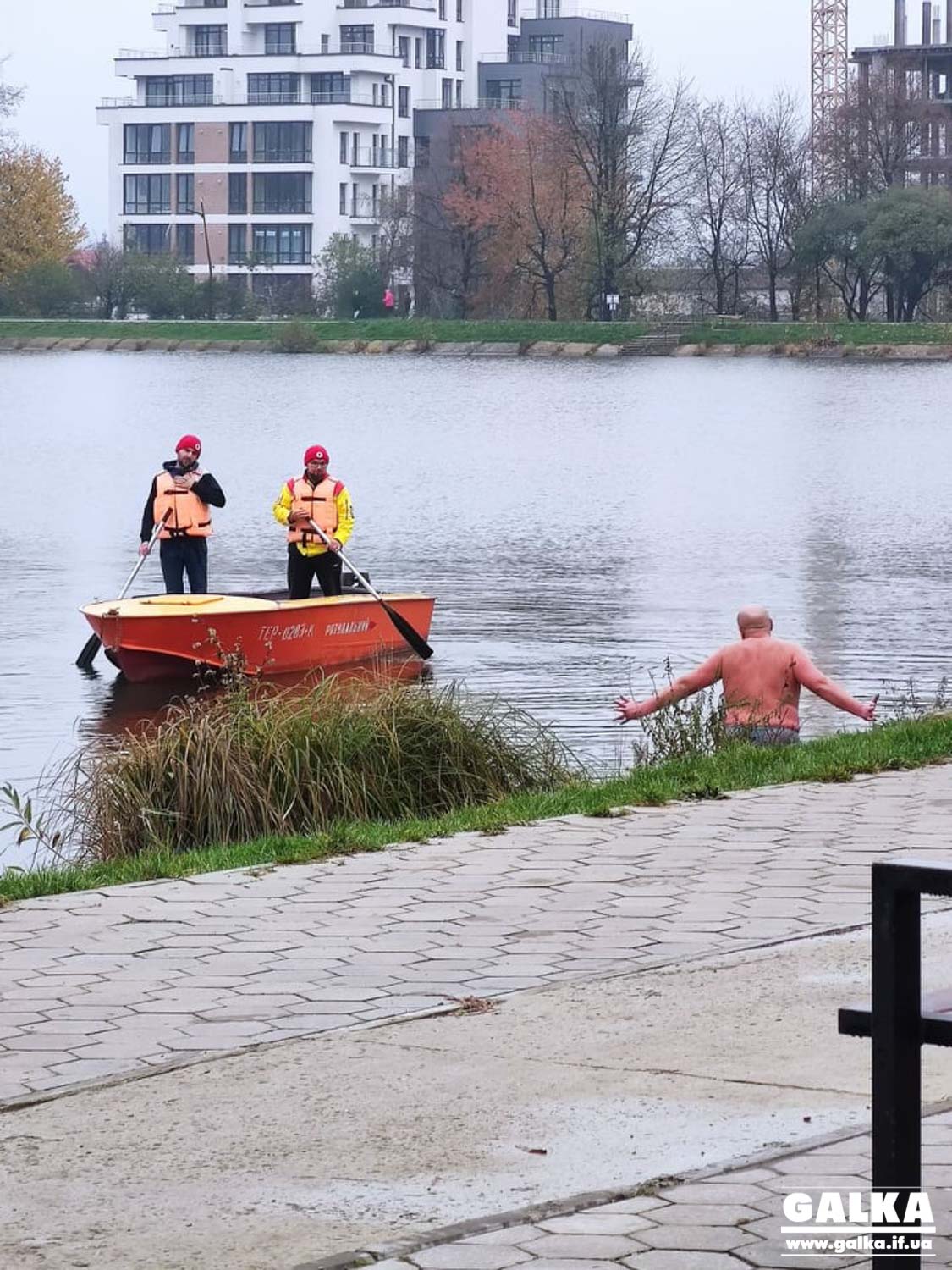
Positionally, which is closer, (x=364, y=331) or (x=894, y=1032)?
(x=894, y=1032)

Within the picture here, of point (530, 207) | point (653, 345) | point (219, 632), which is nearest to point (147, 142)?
point (530, 207)

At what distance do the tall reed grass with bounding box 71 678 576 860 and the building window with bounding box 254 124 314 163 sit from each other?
129998 mm

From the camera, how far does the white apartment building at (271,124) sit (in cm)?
14012

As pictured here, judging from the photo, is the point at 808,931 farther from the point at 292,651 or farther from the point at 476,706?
the point at 292,651

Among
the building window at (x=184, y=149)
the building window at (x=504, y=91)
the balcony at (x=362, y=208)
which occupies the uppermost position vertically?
the building window at (x=504, y=91)

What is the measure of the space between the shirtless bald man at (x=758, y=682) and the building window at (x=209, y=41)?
136 meters

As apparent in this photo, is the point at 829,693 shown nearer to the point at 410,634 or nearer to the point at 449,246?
the point at 410,634

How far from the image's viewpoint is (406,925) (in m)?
8.59

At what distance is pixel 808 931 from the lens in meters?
8.24

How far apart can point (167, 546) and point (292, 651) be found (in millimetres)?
1799

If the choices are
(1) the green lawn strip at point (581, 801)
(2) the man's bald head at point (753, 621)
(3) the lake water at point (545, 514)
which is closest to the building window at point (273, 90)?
(3) the lake water at point (545, 514)

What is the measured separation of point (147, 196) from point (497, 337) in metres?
46.8

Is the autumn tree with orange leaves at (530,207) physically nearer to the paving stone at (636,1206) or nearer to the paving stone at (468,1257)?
the paving stone at (636,1206)

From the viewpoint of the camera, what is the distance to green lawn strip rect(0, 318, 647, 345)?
341 feet
